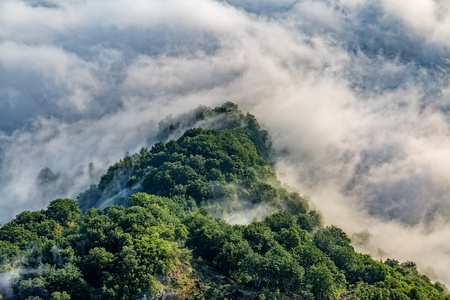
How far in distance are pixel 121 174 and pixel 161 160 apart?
82.1 ft

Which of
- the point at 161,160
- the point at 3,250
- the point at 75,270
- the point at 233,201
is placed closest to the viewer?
the point at 75,270

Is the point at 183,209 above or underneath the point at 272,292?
above

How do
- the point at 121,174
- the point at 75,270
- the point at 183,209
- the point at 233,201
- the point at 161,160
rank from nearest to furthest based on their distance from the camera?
the point at 75,270 → the point at 183,209 → the point at 233,201 → the point at 161,160 → the point at 121,174

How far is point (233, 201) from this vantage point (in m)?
151

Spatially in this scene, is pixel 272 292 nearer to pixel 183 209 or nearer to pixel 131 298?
pixel 131 298

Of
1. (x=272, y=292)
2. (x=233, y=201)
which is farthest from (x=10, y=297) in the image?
(x=233, y=201)

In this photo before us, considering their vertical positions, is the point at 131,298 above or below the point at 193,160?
below

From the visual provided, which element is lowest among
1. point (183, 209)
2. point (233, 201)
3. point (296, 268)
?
point (296, 268)

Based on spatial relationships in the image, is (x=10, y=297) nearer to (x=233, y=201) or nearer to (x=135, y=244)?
(x=135, y=244)

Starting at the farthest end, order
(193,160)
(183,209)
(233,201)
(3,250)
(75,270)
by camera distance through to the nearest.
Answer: (193,160), (233,201), (183,209), (3,250), (75,270)

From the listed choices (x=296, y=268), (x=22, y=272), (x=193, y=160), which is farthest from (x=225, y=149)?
(x=22, y=272)

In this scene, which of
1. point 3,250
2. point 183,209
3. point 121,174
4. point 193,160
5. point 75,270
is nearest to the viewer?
point 75,270

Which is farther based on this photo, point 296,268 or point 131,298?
point 296,268

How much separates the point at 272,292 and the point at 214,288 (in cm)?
1091
